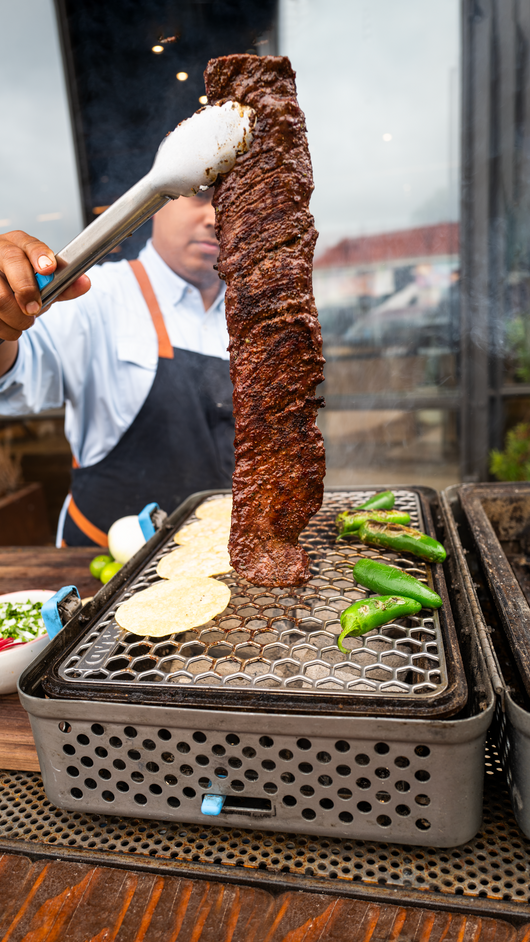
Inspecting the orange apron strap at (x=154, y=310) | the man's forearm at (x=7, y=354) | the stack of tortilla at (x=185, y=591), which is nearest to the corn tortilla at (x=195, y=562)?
the stack of tortilla at (x=185, y=591)

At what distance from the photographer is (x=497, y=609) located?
1.28 m

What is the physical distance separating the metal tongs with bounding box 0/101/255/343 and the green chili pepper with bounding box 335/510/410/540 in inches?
39.3

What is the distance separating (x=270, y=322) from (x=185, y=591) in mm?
719

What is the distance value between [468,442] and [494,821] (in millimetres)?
3951

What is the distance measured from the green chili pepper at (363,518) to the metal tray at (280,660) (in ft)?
0.70

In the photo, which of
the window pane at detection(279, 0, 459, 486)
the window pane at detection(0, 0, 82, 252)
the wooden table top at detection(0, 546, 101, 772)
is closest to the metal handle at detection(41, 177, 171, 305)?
the wooden table top at detection(0, 546, 101, 772)

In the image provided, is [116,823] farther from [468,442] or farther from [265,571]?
[468,442]

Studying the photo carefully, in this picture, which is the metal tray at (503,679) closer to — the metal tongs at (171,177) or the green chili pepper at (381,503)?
the green chili pepper at (381,503)

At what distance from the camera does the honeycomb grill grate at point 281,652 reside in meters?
1.08

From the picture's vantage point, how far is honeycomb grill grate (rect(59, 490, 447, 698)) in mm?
1078

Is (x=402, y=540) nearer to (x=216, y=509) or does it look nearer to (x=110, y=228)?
(x=216, y=509)

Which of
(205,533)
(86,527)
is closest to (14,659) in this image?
(205,533)

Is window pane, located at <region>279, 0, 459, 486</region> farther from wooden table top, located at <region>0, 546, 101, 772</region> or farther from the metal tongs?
the metal tongs

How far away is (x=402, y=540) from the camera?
1.55 meters
